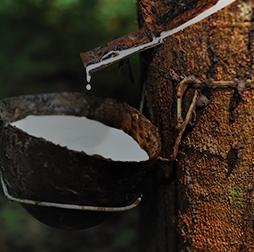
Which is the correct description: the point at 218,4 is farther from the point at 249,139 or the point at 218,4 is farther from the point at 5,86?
the point at 5,86

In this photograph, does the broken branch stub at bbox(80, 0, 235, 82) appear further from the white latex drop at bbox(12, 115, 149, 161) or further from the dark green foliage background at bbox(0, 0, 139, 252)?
the dark green foliage background at bbox(0, 0, 139, 252)

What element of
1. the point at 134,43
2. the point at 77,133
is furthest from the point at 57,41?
the point at 134,43

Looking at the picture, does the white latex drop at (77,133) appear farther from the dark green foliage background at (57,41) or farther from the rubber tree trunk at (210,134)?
the dark green foliage background at (57,41)

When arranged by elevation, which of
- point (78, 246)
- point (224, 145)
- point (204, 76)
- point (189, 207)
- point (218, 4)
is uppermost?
point (218, 4)

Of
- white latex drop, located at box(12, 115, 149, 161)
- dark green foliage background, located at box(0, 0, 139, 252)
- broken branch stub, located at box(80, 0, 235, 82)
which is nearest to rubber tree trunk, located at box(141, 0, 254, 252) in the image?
broken branch stub, located at box(80, 0, 235, 82)

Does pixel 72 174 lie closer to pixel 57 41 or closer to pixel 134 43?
pixel 134 43

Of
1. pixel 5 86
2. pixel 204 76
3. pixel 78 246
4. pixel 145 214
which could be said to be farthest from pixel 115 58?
pixel 5 86
